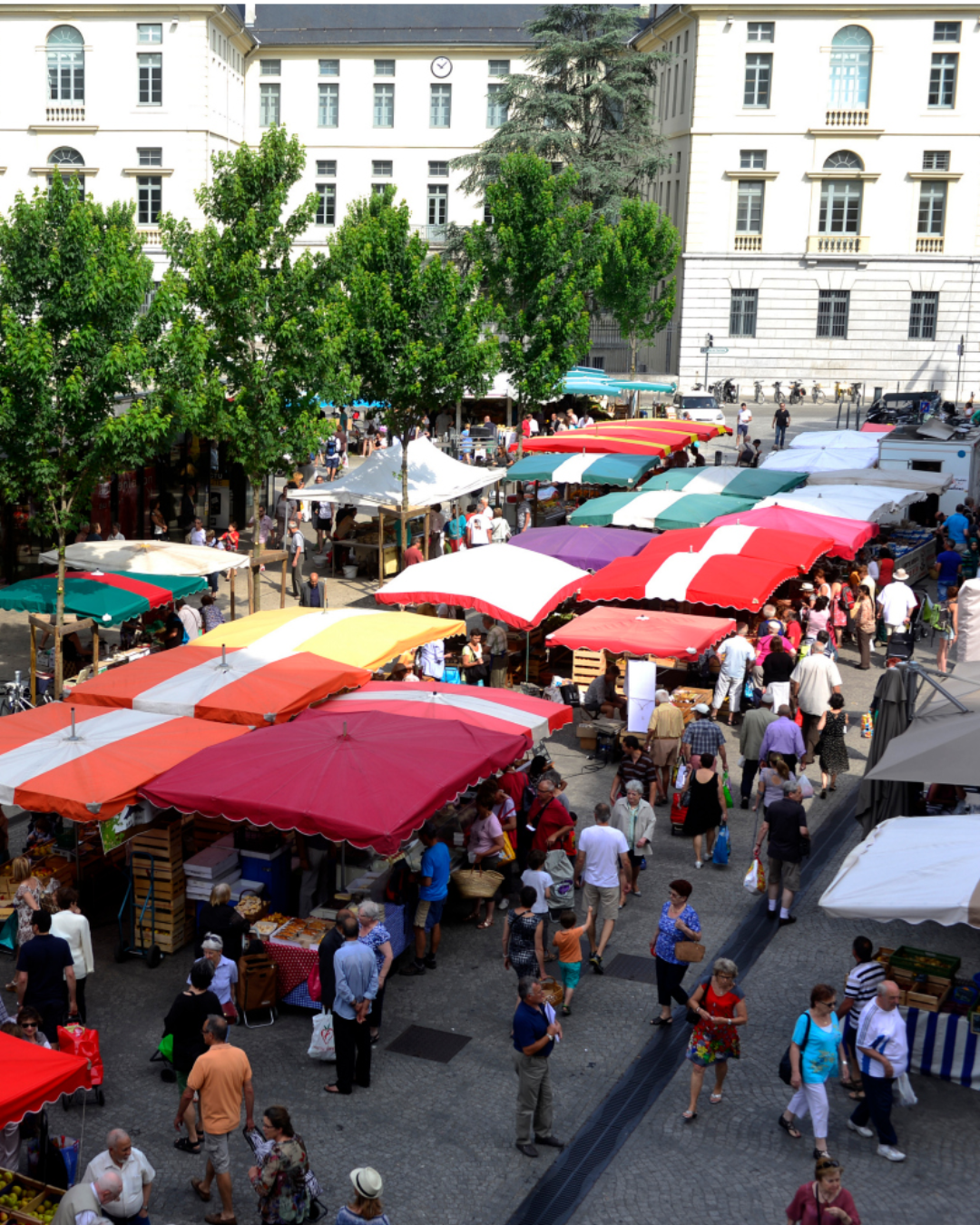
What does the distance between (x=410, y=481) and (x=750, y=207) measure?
1601 inches

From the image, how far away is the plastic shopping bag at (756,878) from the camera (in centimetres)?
1292

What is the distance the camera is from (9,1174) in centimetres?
761

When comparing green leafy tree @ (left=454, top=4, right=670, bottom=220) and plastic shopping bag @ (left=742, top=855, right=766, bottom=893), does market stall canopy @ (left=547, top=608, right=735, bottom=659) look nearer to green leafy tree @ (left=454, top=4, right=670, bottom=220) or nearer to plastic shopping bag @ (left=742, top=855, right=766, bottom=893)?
plastic shopping bag @ (left=742, top=855, right=766, bottom=893)

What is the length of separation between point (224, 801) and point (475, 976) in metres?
2.69

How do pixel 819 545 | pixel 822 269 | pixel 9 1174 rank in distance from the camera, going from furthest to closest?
pixel 822 269 → pixel 819 545 → pixel 9 1174

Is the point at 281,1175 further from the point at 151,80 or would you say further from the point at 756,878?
the point at 151,80

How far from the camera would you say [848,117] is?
60.5 meters

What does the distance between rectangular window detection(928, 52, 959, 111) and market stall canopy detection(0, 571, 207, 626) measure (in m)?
52.7

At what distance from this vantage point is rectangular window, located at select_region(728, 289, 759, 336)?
6275 centimetres

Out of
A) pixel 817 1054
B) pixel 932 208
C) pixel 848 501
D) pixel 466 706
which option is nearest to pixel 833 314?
pixel 932 208

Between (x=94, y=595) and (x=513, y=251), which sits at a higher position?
(x=513, y=251)

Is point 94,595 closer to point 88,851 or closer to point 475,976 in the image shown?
→ point 88,851

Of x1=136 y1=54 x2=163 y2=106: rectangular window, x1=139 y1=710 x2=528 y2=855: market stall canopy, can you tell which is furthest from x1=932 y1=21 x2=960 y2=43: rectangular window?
x1=139 y1=710 x2=528 y2=855: market stall canopy

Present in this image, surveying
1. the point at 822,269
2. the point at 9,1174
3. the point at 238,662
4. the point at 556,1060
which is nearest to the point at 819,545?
the point at 238,662
